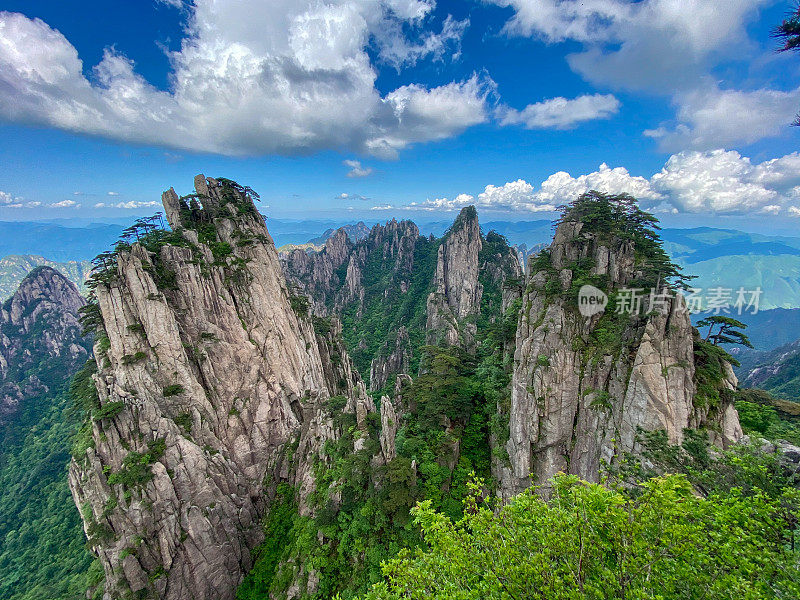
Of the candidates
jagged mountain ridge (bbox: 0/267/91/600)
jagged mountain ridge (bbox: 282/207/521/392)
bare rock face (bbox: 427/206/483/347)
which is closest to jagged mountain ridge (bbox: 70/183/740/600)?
jagged mountain ridge (bbox: 0/267/91/600)

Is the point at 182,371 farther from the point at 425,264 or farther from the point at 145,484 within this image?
the point at 425,264

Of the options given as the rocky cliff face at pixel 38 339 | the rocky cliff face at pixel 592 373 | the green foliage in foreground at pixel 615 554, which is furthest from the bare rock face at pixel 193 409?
the rocky cliff face at pixel 38 339

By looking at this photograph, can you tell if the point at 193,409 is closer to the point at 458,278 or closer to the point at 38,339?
the point at 458,278

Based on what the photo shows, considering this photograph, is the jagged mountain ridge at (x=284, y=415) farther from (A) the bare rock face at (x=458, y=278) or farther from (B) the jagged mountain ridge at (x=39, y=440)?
(A) the bare rock face at (x=458, y=278)

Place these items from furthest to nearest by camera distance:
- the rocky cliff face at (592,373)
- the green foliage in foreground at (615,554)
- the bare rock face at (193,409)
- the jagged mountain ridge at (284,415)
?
the bare rock face at (193,409) → the jagged mountain ridge at (284,415) → the rocky cliff face at (592,373) → the green foliage in foreground at (615,554)

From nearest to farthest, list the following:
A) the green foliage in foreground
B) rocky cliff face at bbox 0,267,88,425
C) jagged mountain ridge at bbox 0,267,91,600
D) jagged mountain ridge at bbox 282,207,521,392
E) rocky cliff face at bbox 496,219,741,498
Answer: the green foliage in foreground, rocky cliff face at bbox 496,219,741,498, jagged mountain ridge at bbox 0,267,91,600, rocky cliff face at bbox 0,267,88,425, jagged mountain ridge at bbox 282,207,521,392

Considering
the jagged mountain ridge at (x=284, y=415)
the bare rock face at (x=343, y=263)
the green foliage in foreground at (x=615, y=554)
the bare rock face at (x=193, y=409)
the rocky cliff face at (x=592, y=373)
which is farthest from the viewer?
the bare rock face at (x=343, y=263)

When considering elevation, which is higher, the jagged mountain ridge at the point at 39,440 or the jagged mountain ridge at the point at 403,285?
the jagged mountain ridge at the point at 403,285

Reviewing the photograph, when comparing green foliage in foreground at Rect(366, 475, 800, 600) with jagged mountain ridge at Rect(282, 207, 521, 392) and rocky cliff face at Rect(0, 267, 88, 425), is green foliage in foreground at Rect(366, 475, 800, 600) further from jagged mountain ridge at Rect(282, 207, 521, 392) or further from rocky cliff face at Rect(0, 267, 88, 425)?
rocky cliff face at Rect(0, 267, 88, 425)
